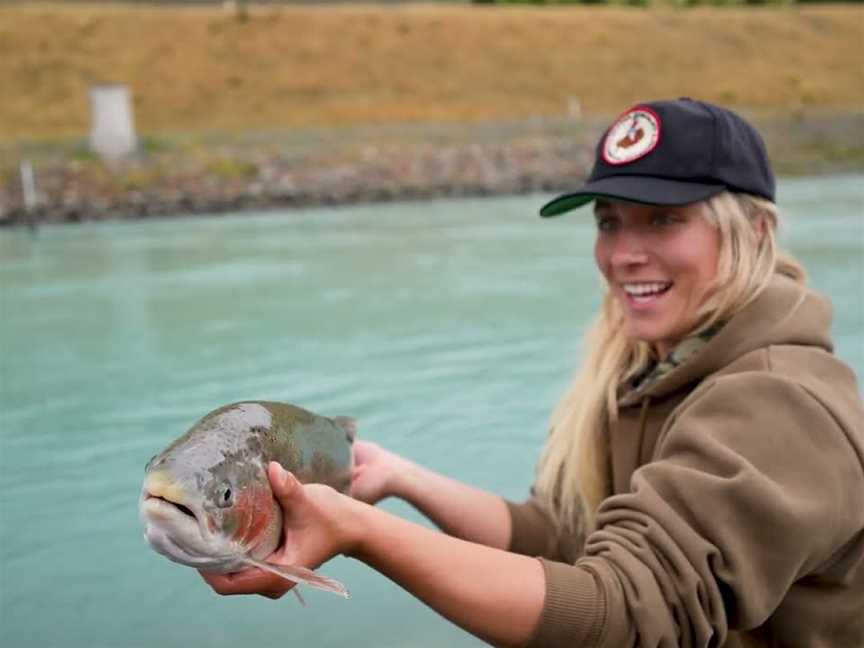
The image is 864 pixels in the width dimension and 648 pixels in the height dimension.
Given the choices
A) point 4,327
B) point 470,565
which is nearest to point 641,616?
point 470,565

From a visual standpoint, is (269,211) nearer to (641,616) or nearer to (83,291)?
(83,291)

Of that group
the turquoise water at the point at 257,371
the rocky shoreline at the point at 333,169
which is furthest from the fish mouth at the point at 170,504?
the rocky shoreline at the point at 333,169

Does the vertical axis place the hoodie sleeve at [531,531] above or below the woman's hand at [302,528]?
below

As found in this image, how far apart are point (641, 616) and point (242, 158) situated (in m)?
25.8

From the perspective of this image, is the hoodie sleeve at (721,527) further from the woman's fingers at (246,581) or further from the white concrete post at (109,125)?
the white concrete post at (109,125)

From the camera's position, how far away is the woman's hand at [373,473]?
9.04 feet

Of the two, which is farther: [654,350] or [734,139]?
[654,350]

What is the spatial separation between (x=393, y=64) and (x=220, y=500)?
41.1 metres

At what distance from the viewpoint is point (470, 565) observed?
1.84 m

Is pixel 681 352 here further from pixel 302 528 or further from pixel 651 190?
pixel 302 528

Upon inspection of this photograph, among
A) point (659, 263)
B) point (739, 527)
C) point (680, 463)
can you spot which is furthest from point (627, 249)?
point (739, 527)

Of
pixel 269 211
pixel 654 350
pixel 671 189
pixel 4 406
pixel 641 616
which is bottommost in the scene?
pixel 269 211

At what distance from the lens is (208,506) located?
1.64 m

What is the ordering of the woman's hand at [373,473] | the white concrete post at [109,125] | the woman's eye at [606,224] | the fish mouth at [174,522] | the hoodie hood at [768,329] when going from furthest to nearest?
1. the white concrete post at [109,125]
2. the woman's hand at [373,473]
3. the woman's eye at [606,224]
4. the hoodie hood at [768,329]
5. the fish mouth at [174,522]
